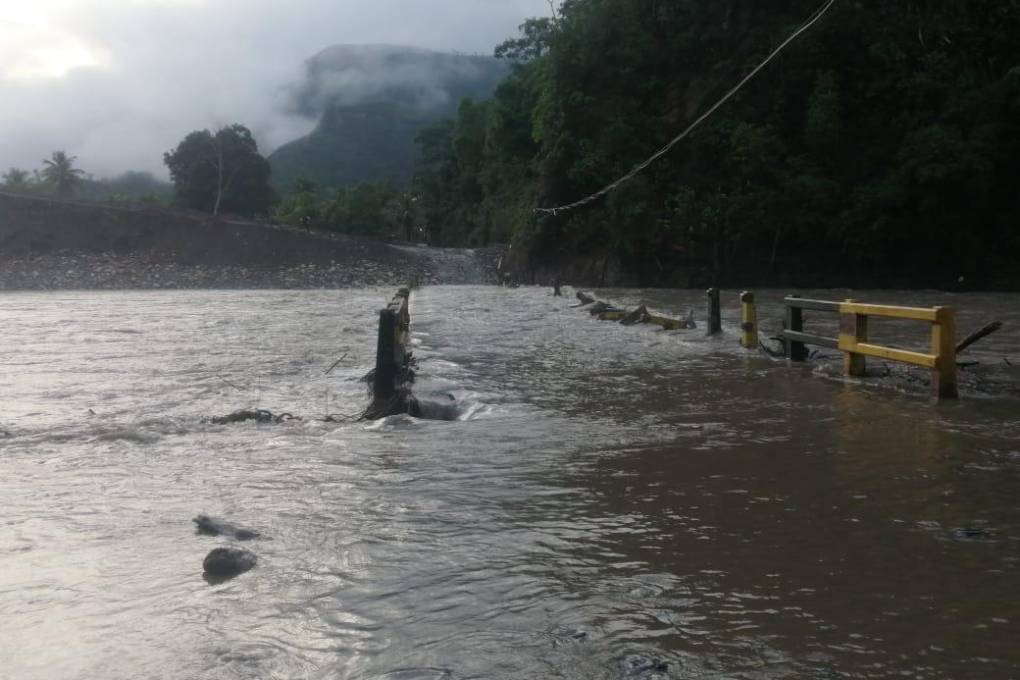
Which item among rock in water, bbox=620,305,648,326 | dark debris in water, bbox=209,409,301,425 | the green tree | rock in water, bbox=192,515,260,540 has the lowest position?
dark debris in water, bbox=209,409,301,425

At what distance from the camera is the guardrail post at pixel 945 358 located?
9.28m

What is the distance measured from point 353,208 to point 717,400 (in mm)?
84361

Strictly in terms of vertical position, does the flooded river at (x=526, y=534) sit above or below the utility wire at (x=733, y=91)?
below

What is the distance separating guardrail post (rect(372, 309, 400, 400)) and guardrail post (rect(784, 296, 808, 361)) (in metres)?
6.27

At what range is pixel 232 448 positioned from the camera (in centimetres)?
779

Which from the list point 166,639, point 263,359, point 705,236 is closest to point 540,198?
point 705,236

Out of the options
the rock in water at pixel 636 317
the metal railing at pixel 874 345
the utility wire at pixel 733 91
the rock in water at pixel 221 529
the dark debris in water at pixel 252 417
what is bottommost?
the dark debris in water at pixel 252 417

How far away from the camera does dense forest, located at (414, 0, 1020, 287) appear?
38531 millimetres

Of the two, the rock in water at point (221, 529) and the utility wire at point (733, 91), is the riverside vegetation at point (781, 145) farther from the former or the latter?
the rock in water at point (221, 529)

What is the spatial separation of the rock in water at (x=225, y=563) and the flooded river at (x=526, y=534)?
0.30 feet

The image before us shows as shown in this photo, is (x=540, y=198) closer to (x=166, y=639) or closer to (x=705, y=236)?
(x=705, y=236)

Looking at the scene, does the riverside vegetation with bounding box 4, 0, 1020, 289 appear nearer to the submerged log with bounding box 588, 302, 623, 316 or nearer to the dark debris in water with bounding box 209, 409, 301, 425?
the submerged log with bounding box 588, 302, 623, 316

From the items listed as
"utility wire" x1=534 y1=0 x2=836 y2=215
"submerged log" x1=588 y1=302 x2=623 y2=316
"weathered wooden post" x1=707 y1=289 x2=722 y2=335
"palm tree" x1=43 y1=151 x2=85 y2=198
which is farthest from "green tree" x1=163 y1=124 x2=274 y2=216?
"weathered wooden post" x1=707 y1=289 x2=722 y2=335

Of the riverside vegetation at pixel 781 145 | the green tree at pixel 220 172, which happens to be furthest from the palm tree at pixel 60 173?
the riverside vegetation at pixel 781 145
